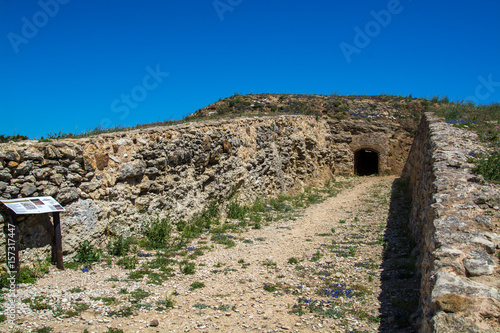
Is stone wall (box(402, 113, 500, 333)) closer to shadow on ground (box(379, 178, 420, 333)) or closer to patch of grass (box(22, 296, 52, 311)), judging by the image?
shadow on ground (box(379, 178, 420, 333))

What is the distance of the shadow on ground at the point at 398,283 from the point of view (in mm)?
5414

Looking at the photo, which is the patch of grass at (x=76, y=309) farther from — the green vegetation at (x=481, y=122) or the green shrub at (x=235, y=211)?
the green vegetation at (x=481, y=122)

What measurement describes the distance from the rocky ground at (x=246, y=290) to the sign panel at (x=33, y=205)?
1280 mm

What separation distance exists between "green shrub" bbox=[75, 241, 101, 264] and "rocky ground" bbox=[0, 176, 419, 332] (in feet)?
0.75

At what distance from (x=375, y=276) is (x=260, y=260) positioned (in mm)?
2713

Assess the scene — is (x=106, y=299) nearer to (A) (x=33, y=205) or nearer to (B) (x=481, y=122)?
(A) (x=33, y=205)

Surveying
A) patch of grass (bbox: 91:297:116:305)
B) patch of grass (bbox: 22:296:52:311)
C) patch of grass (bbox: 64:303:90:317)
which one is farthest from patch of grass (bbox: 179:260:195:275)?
patch of grass (bbox: 22:296:52:311)

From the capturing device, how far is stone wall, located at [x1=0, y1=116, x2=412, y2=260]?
730 centimetres

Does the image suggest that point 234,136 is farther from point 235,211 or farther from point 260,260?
point 260,260

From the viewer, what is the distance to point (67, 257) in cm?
764

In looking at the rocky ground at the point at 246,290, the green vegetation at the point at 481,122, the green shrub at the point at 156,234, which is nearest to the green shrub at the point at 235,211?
the rocky ground at the point at 246,290

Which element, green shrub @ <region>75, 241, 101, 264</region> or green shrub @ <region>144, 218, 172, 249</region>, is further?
green shrub @ <region>144, 218, 172, 249</region>

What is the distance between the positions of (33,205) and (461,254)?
23.4 feet

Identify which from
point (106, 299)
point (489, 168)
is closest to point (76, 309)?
point (106, 299)
